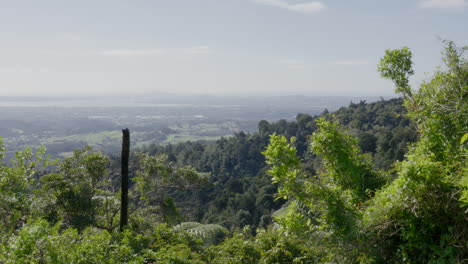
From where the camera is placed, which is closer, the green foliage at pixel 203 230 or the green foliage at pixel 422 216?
the green foliage at pixel 422 216

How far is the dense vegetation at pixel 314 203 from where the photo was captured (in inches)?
148

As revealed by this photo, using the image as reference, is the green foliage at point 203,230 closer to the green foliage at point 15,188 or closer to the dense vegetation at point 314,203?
the dense vegetation at point 314,203

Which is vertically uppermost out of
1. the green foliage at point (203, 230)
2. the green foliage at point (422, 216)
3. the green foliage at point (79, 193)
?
the green foliage at point (422, 216)

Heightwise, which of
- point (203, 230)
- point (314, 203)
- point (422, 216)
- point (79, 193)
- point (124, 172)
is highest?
point (422, 216)

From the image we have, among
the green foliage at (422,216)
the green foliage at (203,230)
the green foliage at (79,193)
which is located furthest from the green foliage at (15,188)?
the green foliage at (422,216)

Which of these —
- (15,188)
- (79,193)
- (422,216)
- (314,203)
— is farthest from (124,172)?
(422,216)

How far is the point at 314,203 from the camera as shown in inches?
183

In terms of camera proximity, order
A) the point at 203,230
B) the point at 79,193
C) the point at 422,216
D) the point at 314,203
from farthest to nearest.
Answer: the point at 203,230
the point at 79,193
the point at 314,203
the point at 422,216

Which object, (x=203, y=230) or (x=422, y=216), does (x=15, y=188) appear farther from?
(x=422, y=216)

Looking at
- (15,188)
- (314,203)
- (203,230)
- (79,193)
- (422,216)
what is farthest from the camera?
(203,230)

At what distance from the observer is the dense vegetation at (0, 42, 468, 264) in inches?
148

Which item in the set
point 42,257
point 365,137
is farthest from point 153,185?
point 365,137

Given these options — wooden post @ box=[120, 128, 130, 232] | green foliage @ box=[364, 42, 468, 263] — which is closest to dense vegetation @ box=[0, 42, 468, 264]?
green foliage @ box=[364, 42, 468, 263]

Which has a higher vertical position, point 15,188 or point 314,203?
point 314,203
